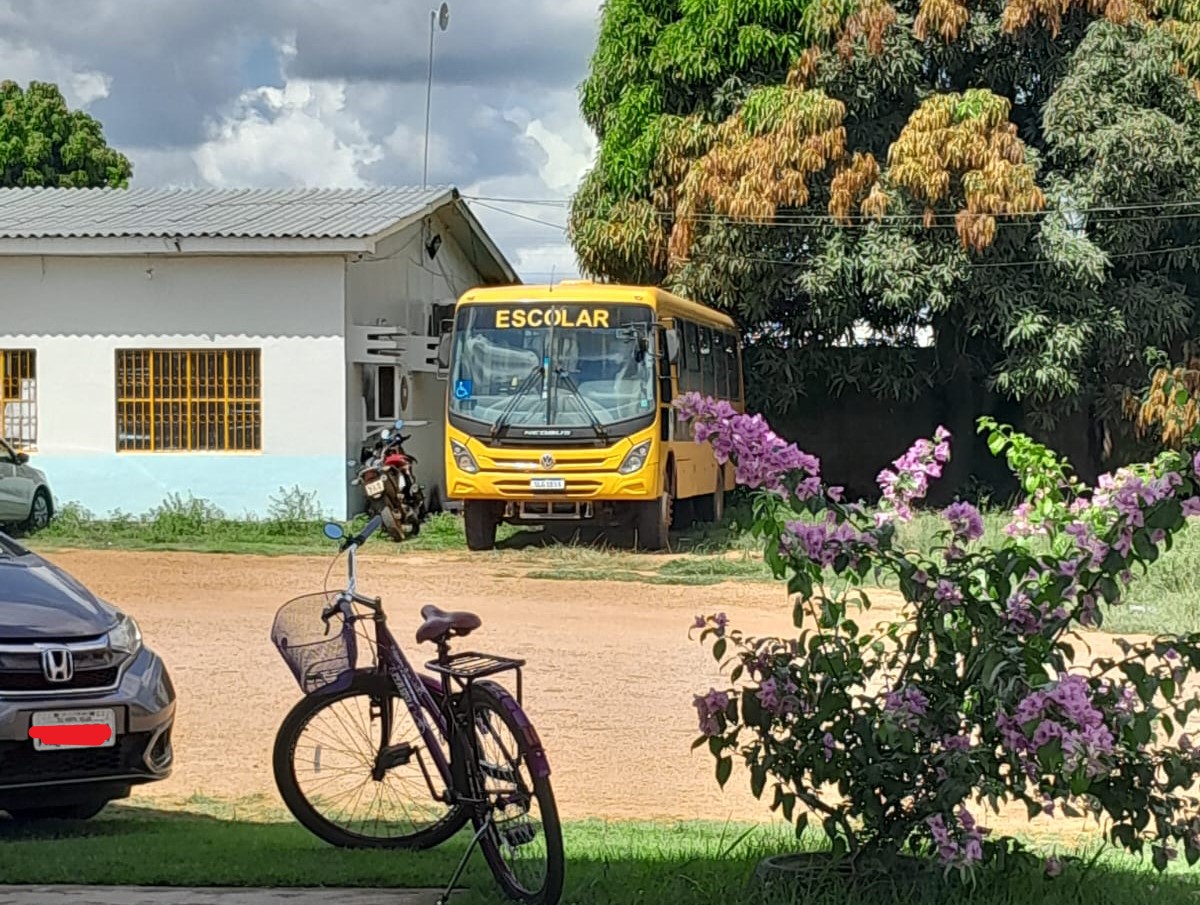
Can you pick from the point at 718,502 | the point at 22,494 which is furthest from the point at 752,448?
the point at 718,502

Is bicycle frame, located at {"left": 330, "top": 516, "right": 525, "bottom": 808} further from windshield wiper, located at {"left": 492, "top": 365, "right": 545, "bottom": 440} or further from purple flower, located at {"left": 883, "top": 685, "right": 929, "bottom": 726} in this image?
windshield wiper, located at {"left": 492, "top": 365, "right": 545, "bottom": 440}

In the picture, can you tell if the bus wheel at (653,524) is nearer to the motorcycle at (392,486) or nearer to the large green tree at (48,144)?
the motorcycle at (392,486)

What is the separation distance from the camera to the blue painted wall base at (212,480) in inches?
863

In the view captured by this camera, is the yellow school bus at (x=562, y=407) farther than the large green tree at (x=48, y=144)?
No

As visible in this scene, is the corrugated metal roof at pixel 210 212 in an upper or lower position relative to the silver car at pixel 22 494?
upper

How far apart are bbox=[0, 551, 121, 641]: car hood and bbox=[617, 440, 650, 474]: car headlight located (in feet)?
38.9

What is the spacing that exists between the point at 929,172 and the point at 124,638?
1761 centimetres

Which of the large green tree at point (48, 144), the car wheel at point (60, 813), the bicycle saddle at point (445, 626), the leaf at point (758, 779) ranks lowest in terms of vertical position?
the car wheel at point (60, 813)

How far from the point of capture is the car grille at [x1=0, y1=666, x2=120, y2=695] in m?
6.29

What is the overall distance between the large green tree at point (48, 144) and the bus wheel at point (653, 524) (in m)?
29.5

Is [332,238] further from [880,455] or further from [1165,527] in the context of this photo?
[1165,527]

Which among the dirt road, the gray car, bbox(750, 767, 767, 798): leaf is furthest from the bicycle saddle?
the dirt road

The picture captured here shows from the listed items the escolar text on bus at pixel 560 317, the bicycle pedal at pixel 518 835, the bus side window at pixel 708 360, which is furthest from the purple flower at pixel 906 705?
the bus side window at pixel 708 360

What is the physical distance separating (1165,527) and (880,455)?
2345cm
